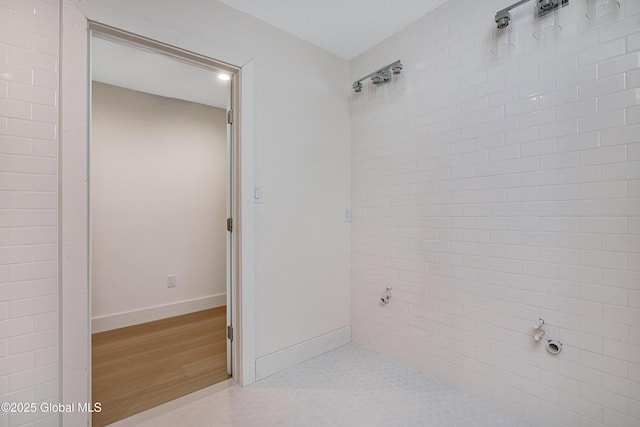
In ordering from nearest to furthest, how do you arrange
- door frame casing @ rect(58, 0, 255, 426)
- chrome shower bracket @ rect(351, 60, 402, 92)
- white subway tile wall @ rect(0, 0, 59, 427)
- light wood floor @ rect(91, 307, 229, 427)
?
white subway tile wall @ rect(0, 0, 59, 427) < door frame casing @ rect(58, 0, 255, 426) < light wood floor @ rect(91, 307, 229, 427) < chrome shower bracket @ rect(351, 60, 402, 92)

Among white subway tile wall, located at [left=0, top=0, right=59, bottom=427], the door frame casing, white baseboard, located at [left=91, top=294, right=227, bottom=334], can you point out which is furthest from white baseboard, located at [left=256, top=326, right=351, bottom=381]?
white baseboard, located at [left=91, top=294, right=227, bottom=334]

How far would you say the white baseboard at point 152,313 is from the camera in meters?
2.94

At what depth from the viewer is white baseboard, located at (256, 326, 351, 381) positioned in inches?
82.1

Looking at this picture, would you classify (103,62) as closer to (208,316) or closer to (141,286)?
(141,286)

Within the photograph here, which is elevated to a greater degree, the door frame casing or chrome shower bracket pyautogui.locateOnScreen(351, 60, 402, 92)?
chrome shower bracket pyautogui.locateOnScreen(351, 60, 402, 92)

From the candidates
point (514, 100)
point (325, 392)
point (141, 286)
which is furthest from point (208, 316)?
point (514, 100)

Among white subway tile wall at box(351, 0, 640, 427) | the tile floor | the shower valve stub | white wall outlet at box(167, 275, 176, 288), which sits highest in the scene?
white subway tile wall at box(351, 0, 640, 427)

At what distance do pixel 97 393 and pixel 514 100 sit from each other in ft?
10.3

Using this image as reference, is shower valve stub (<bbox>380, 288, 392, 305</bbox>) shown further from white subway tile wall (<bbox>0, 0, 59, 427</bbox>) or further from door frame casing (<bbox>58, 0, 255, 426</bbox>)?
white subway tile wall (<bbox>0, 0, 59, 427</bbox>)

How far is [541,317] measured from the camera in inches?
→ 61.4

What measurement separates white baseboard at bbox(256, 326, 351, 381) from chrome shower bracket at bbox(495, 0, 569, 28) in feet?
8.04

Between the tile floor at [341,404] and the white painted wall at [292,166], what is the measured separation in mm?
301

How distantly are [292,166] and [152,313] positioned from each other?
94.2 inches

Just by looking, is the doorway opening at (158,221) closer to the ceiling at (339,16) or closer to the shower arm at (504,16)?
the ceiling at (339,16)
